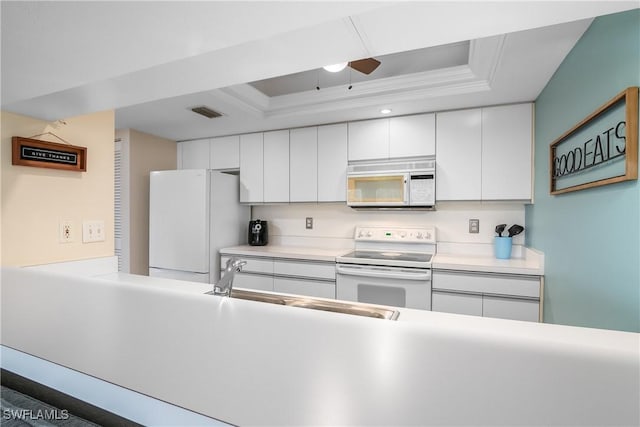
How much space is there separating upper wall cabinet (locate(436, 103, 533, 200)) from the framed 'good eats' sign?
718 millimetres

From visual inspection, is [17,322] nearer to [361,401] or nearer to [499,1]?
[361,401]

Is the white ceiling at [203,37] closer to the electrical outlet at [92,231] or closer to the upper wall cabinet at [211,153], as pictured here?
the electrical outlet at [92,231]

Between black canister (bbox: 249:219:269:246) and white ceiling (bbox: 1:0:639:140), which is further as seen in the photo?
black canister (bbox: 249:219:269:246)

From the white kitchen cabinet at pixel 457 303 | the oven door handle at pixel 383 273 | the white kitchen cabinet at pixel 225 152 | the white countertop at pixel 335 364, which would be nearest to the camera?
the white countertop at pixel 335 364

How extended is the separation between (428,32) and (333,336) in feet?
2.18

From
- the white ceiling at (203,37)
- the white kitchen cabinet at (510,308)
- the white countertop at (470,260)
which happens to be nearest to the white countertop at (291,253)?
the white countertop at (470,260)

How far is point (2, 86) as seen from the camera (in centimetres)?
98

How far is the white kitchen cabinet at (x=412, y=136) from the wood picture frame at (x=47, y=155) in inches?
91.0

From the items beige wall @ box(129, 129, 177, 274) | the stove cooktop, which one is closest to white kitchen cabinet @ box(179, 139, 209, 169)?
beige wall @ box(129, 129, 177, 274)

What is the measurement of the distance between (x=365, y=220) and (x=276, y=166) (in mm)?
1154

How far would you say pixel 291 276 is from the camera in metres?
2.88

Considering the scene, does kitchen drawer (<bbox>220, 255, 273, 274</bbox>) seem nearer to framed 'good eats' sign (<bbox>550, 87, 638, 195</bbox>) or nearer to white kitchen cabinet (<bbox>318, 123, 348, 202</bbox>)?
white kitchen cabinet (<bbox>318, 123, 348, 202</bbox>)

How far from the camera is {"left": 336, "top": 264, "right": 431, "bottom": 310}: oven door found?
2383mm

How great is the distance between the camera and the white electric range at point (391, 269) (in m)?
2.40
